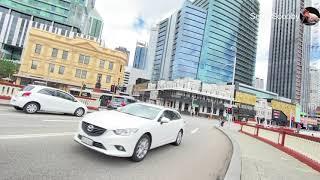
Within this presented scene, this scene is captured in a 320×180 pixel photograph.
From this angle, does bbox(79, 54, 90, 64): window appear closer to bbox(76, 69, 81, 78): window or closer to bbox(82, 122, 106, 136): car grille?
bbox(76, 69, 81, 78): window

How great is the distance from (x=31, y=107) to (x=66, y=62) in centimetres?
3731

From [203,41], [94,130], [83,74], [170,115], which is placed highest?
[203,41]

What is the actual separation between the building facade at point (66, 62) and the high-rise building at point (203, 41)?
62.3m

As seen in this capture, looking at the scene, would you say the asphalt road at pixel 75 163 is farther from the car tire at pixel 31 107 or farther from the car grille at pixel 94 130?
the car tire at pixel 31 107

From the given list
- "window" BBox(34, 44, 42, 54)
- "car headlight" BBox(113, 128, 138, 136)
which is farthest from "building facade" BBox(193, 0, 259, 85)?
"car headlight" BBox(113, 128, 138, 136)

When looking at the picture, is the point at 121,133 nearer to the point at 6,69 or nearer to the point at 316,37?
the point at 316,37

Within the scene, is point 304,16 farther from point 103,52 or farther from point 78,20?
point 78,20

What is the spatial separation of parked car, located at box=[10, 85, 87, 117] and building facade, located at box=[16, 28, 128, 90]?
3421cm

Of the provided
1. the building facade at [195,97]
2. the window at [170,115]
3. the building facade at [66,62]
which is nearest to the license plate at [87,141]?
the window at [170,115]

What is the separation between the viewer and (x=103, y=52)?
49969mm

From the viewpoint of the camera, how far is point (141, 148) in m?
5.77

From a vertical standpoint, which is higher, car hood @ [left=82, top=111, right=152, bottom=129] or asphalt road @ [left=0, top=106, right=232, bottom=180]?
car hood @ [left=82, top=111, right=152, bottom=129]

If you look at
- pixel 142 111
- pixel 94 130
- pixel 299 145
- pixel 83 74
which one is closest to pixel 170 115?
pixel 142 111

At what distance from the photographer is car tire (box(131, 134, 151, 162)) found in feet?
18.1
